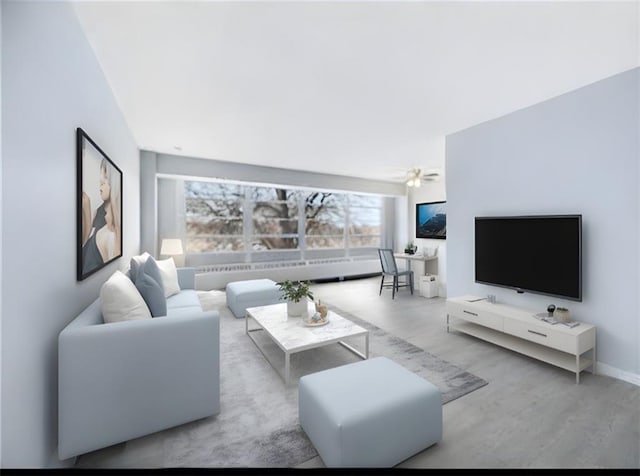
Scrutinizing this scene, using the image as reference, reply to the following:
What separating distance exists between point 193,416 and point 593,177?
3.61 metres

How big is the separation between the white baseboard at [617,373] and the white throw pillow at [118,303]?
3.64m

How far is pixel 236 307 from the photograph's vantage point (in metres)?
4.02

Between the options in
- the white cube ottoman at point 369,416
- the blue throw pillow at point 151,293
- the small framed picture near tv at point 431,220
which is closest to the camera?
the white cube ottoman at point 369,416

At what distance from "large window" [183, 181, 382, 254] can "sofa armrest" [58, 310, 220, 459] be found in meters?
4.52

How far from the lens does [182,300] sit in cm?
331

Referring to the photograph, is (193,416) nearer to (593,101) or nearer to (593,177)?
(593,177)

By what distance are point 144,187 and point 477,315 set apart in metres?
5.07

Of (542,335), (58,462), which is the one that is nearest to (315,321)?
(58,462)

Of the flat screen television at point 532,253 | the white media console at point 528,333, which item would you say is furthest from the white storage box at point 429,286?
the flat screen television at point 532,253

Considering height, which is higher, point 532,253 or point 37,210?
point 37,210

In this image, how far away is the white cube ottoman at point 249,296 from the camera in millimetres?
4016

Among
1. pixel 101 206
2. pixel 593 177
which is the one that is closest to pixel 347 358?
pixel 101 206

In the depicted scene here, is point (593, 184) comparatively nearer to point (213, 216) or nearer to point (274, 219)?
point (274, 219)

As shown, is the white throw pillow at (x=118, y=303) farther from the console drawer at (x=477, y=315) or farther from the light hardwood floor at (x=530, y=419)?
the console drawer at (x=477, y=315)
